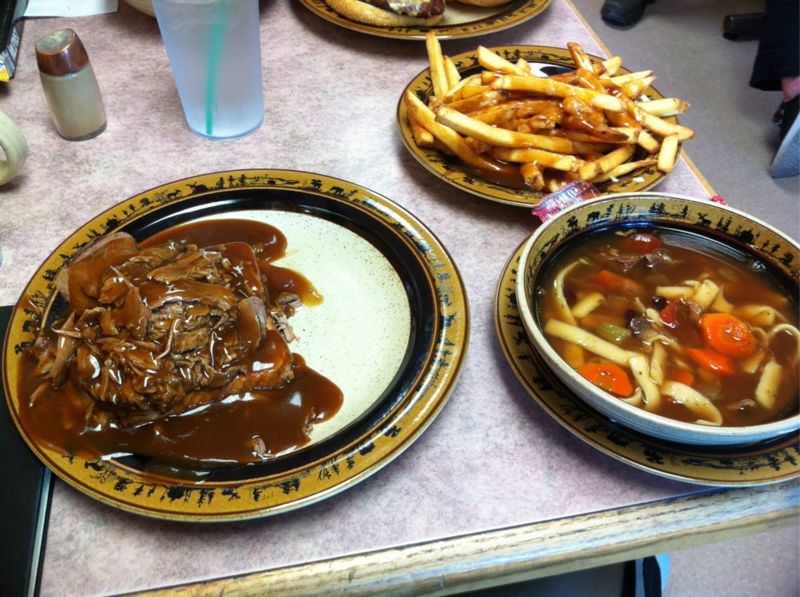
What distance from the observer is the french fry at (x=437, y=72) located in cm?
192

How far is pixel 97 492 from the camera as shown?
106cm

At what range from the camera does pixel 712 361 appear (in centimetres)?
124

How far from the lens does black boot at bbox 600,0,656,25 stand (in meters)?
5.50

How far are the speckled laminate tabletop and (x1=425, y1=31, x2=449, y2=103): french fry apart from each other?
22 cm

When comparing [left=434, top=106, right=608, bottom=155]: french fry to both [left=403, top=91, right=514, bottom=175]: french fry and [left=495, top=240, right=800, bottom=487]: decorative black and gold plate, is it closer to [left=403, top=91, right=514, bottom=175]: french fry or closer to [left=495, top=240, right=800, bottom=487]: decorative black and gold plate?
[left=403, top=91, right=514, bottom=175]: french fry

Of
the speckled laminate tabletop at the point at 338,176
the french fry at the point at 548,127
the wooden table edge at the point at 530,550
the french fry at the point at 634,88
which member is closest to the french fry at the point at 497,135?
the french fry at the point at 548,127

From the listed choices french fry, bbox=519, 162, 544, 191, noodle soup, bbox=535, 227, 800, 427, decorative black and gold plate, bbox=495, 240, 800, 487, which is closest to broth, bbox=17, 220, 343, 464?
decorative black and gold plate, bbox=495, 240, 800, 487

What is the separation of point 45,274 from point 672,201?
155 centimetres

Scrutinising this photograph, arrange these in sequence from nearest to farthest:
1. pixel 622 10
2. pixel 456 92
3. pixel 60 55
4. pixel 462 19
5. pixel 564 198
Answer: pixel 564 198
pixel 60 55
pixel 456 92
pixel 462 19
pixel 622 10

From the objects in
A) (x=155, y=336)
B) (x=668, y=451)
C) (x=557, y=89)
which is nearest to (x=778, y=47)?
(x=557, y=89)

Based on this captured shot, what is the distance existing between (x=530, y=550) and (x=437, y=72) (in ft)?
4.94

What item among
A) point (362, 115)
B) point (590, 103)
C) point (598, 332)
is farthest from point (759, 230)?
point (362, 115)

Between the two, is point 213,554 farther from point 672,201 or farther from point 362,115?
point 362,115

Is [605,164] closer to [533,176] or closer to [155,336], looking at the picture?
[533,176]
